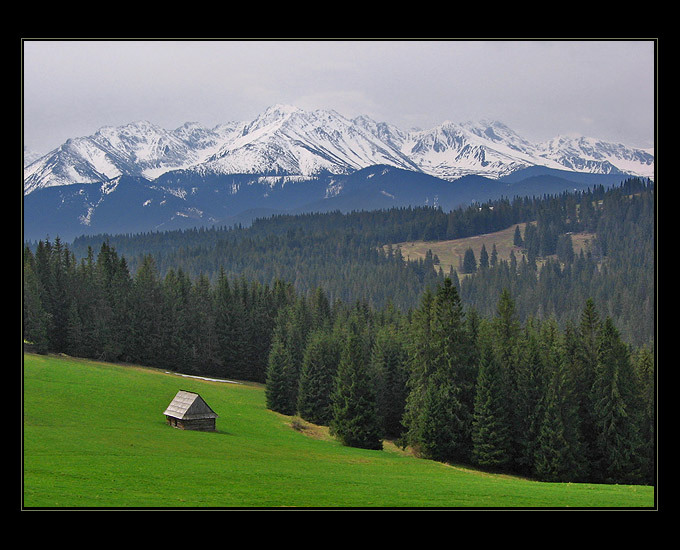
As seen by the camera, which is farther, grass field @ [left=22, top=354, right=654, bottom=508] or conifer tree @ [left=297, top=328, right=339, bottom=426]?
conifer tree @ [left=297, top=328, right=339, bottom=426]

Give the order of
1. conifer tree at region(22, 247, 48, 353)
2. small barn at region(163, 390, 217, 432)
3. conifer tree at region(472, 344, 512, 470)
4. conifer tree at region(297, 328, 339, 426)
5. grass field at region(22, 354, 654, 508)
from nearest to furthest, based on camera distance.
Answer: grass field at region(22, 354, 654, 508), small barn at region(163, 390, 217, 432), conifer tree at region(472, 344, 512, 470), conifer tree at region(297, 328, 339, 426), conifer tree at region(22, 247, 48, 353)

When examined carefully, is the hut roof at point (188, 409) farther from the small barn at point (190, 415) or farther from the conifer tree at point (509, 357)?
the conifer tree at point (509, 357)

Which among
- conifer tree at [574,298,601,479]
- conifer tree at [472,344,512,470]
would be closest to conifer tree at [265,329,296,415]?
conifer tree at [472,344,512,470]

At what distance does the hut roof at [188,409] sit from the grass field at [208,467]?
1.29 metres

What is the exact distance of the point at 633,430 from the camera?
175ft

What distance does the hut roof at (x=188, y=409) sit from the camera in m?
51.8

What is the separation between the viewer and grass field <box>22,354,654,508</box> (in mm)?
30547

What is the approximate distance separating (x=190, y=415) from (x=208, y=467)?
48.0ft

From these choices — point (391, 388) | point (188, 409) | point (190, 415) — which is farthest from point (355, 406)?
point (188, 409)

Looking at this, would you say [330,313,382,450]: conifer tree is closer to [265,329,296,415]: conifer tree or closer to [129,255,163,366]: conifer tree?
[265,329,296,415]: conifer tree
